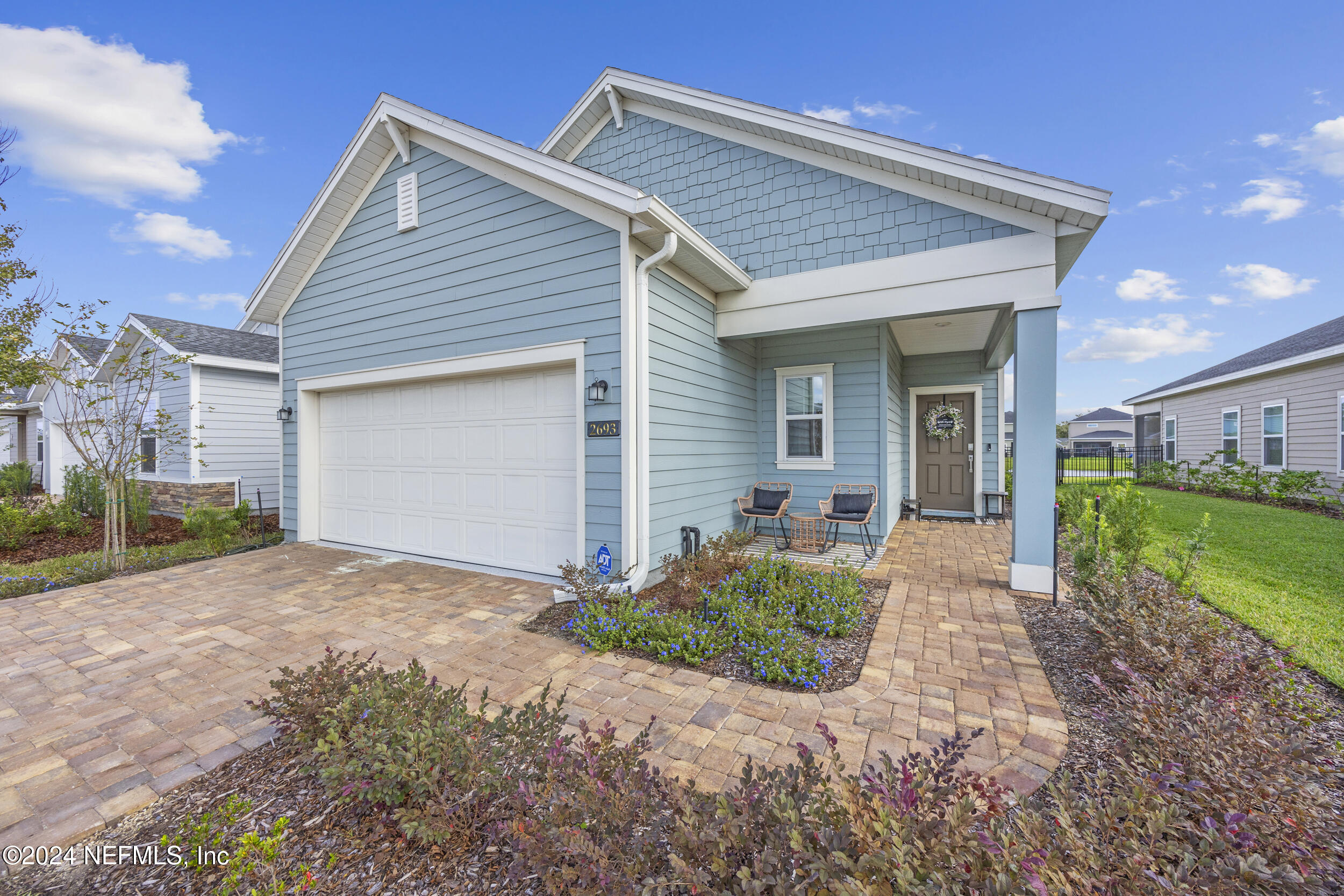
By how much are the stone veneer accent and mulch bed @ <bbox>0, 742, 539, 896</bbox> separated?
9.97 metres

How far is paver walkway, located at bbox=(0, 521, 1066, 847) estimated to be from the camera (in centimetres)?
235

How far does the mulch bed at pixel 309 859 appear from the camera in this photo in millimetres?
1695

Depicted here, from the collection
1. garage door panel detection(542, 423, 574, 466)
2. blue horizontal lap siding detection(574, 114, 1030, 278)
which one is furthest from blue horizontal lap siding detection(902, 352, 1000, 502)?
garage door panel detection(542, 423, 574, 466)

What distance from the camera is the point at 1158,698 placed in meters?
2.09

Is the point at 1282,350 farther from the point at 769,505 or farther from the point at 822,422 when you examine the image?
the point at 769,505

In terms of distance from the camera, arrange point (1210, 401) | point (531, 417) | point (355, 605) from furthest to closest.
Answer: point (1210, 401), point (531, 417), point (355, 605)

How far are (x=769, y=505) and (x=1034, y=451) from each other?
3.01 m

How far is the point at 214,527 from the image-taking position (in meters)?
6.88

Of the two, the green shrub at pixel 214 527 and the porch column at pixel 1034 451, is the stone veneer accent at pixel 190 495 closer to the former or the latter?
the green shrub at pixel 214 527

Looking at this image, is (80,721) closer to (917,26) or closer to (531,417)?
(531,417)

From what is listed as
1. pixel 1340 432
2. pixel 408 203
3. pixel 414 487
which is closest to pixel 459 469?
pixel 414 487

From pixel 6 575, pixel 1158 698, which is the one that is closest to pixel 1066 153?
pixel 1158 698

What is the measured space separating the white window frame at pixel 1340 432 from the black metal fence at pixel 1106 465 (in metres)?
4.03

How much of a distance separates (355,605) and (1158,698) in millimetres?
5374
